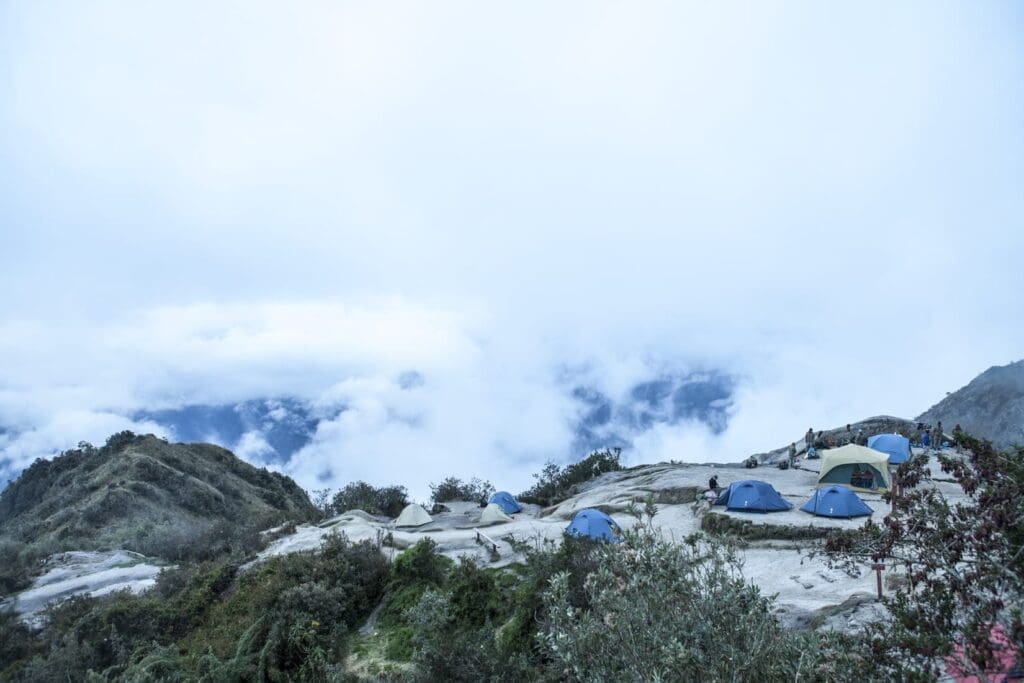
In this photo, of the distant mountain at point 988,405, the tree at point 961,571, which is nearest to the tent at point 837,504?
the tree at point 961,571

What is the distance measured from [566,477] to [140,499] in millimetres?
27691

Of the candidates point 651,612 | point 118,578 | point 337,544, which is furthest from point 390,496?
point 651,612

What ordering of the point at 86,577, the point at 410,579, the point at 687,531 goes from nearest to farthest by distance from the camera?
the point at 410,579
the point at 687,531
the point at 86,577

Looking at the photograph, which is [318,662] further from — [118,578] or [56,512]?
[56,512]

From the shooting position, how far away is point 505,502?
1273 inches

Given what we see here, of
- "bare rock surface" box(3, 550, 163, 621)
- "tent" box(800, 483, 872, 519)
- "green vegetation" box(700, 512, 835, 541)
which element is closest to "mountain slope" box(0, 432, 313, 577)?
"bare rock surface" box(3, 550, 163, 621)

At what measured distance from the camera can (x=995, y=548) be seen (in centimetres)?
480

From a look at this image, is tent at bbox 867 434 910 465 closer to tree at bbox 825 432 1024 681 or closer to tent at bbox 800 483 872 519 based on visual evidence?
tent at bbox 800 483 872 519

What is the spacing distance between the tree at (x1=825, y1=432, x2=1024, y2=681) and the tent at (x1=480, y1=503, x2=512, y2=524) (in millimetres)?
23980

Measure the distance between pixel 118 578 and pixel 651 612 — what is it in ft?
87.3

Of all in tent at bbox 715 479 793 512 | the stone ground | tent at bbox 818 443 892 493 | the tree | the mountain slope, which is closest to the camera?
the tree

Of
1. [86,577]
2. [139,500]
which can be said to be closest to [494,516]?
[86,577]

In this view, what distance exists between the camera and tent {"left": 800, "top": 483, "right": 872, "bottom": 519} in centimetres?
1927

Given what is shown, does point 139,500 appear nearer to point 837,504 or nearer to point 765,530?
point 765,530
